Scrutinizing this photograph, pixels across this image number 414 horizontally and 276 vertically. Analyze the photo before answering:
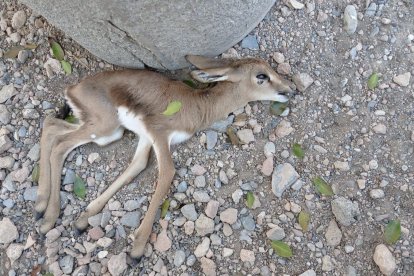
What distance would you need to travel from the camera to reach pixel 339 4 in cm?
378

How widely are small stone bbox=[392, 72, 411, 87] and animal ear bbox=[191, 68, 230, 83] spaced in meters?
1.09

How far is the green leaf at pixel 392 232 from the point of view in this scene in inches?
127

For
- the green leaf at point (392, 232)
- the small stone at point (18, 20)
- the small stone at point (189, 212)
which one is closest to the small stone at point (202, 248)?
the small stone at point (189, 212)

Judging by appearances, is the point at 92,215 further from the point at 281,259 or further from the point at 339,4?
the point at 339,4

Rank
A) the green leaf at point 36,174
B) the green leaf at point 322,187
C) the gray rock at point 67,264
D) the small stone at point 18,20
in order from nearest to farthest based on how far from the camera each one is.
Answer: the gray rock at point 67,264 < the green leaf at point 322,187 < the green leaf at point 36,174 < the small stone at point 18,20

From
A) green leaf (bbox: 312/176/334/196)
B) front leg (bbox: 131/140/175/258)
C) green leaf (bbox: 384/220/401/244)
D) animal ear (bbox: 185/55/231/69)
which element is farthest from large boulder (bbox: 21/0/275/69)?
green leaf (bbox: 384/220/401/244)

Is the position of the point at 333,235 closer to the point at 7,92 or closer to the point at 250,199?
the point at 250,199

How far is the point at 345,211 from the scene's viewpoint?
3.27m

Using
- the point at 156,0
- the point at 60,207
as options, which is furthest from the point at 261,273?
the point at 156,0

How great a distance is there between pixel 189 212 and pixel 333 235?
84 centimetres

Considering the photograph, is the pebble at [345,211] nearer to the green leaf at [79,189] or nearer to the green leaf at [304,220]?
the green leaf at [304,220]

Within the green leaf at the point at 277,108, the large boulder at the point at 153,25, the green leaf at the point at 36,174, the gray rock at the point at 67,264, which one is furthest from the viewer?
the green leaf at the point at 277,108

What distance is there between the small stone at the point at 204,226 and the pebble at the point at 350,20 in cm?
154

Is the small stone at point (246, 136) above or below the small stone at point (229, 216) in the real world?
above
